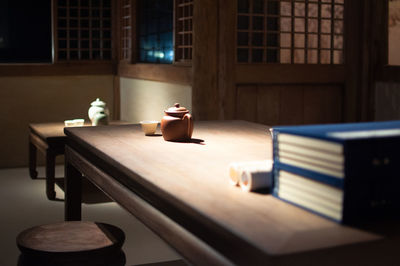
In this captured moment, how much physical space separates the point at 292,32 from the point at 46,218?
256 cm

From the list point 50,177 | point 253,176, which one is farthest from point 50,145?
point 253,176

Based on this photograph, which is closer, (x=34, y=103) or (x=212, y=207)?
(x=212, y=207)

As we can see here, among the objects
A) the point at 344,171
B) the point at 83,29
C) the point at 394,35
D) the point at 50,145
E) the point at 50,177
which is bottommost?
the point at 50,177

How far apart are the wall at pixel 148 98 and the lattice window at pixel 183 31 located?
11.0 inches

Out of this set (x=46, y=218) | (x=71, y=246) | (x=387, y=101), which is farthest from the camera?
(x=387, y=101)

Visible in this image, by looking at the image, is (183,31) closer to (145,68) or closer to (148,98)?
(145,68)

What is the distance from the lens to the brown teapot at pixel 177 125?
2.45 m

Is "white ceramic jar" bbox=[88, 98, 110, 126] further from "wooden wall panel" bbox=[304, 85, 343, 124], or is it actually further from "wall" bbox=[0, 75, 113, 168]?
"wooden wall panel" bbox=[304, 85, 343, 124]

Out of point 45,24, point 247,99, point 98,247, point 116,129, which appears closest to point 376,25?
point 247,99

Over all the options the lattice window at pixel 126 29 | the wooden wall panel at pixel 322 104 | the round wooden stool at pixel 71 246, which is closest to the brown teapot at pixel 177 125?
the round wooden stool at pixel 71 246

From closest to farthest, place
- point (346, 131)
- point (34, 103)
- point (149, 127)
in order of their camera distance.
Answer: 1. point (346, 131)
2. point (149, 127)
3. point (34, 103)

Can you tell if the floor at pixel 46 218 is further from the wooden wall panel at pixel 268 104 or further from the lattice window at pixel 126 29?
the lattice window at pixel 126 29

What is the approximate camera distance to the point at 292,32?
513cm

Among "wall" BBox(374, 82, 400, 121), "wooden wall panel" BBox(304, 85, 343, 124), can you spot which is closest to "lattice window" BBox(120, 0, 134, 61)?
"wooden wall panel" BBox(304, 85, 343, 124)
